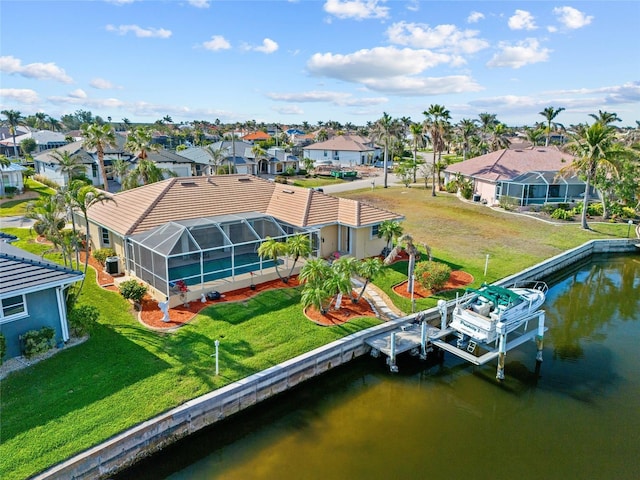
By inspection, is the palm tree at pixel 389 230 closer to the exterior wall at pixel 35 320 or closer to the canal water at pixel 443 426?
the canal water at pixel 443 426

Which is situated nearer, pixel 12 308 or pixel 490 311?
pixel 12 308

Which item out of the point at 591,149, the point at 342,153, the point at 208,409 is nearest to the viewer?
the point at 208,409

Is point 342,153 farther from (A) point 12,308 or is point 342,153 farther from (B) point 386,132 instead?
(A) point 12,308

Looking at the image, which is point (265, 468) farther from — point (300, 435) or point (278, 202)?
point (278, 202)

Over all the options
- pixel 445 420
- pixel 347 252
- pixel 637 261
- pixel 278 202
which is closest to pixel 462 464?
pixel 445 420

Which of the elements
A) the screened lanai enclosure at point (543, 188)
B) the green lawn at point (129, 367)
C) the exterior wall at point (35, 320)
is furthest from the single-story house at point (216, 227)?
the screened lanai enclosure at point (543, 188)

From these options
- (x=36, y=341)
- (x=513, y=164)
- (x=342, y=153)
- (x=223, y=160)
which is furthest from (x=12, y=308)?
(x=342, y=153)
